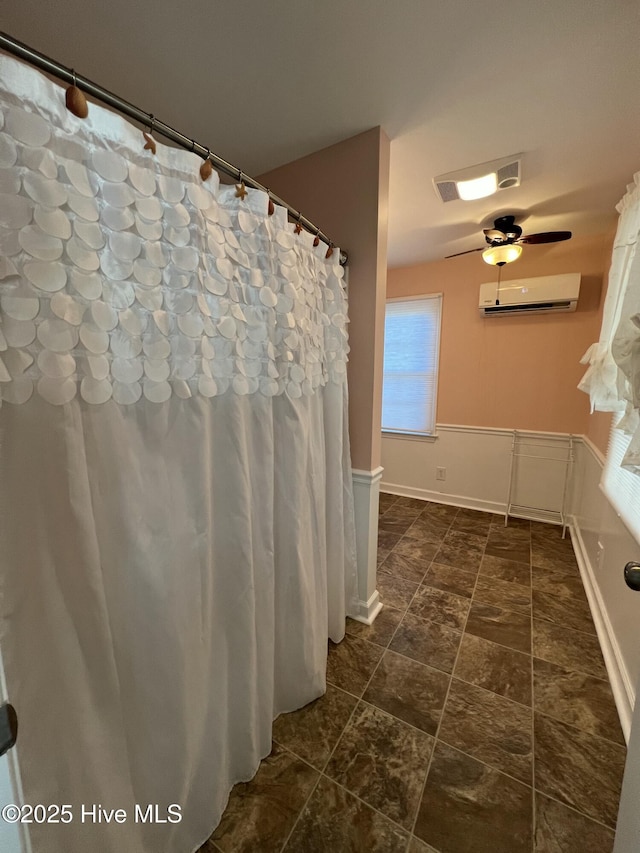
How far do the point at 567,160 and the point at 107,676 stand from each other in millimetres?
2826

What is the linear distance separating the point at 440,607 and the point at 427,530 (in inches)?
38.6

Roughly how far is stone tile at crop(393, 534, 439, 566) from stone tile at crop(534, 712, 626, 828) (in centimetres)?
115

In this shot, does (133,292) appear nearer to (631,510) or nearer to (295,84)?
(295,84)

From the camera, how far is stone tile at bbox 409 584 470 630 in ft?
6.00

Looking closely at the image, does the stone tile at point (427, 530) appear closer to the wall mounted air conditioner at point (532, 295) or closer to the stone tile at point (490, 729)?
the stone tile at point (490, 729)

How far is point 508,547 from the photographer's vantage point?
2586 millimetres

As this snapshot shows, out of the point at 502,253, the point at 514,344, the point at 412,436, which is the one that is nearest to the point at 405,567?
the point at 412,436

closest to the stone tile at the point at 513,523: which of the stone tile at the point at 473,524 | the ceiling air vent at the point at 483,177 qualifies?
the stone tile at the point at 473,524

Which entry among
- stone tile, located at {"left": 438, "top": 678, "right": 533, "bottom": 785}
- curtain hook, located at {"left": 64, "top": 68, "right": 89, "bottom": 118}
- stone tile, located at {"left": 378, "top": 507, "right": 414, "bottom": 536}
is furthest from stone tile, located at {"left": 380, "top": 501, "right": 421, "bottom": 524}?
curtain hook, located at {"left": 64, "top": 68, "right": 89, "bottom": 118}

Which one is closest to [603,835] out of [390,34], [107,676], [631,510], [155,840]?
[631,510]

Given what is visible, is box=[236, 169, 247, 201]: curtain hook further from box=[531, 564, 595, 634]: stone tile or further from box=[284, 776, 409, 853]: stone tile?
box=[531, 564, 595, 634]: stone tile

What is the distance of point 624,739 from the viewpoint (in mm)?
1207

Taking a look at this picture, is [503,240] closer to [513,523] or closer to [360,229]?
[360,229]

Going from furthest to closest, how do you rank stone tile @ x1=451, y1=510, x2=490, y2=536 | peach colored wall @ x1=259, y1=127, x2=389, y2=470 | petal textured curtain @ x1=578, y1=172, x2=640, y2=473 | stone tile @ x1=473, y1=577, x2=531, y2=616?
stone tile @ x1=451, y1=510, x2=490, y2=536, stone tile @ x1=473, y1=577, x2=531, y2=616, peach colored wall @ x1=259, y1=127, x2=389, y2=470, petal textured curtain @ x1=578, y1=172, x2=640, y2=473
